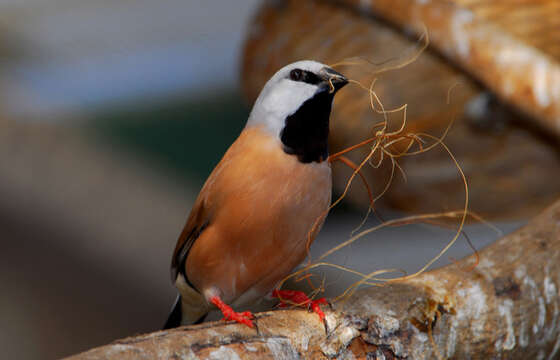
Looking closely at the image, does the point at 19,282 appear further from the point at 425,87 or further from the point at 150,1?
the point at 150,1

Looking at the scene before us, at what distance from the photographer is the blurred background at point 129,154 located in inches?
54.2

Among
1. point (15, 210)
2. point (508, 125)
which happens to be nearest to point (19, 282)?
point (15, 210)

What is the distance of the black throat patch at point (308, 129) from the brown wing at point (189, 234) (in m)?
0.14

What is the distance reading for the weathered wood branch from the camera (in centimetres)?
62

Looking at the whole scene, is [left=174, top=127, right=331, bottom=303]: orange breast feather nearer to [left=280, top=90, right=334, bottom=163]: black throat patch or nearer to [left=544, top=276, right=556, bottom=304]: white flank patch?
[left=280, top=90, right=334, bottom=163]: black throat patch

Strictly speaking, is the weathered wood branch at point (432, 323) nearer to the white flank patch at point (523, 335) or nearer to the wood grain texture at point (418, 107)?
the white flank patch at point (523, 335)

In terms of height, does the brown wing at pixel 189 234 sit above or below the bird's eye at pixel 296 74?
below

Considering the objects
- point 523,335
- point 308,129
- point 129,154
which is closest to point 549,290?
point 523,335

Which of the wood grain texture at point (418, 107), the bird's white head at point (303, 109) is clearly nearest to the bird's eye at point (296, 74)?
the bird's white head at point (303, 109)

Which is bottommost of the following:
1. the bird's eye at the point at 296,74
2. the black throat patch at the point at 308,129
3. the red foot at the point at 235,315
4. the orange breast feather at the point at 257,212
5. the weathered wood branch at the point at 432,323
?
the weathered wood branch at the point at 432,323

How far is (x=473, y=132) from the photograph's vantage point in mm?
1327

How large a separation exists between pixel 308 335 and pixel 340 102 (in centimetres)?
72

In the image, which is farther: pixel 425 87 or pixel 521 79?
pixel 425 87

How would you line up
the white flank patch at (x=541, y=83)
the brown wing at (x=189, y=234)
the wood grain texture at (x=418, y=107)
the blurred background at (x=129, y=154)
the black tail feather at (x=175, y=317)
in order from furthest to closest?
the blurred background at (x=129, y=154) → the wood grain texture at (x=418, y=107) → the white flank patch at (x=541, y=83) → the black tail feather at (x=175, y=317) → the brown wing at (x=189, y=234)
